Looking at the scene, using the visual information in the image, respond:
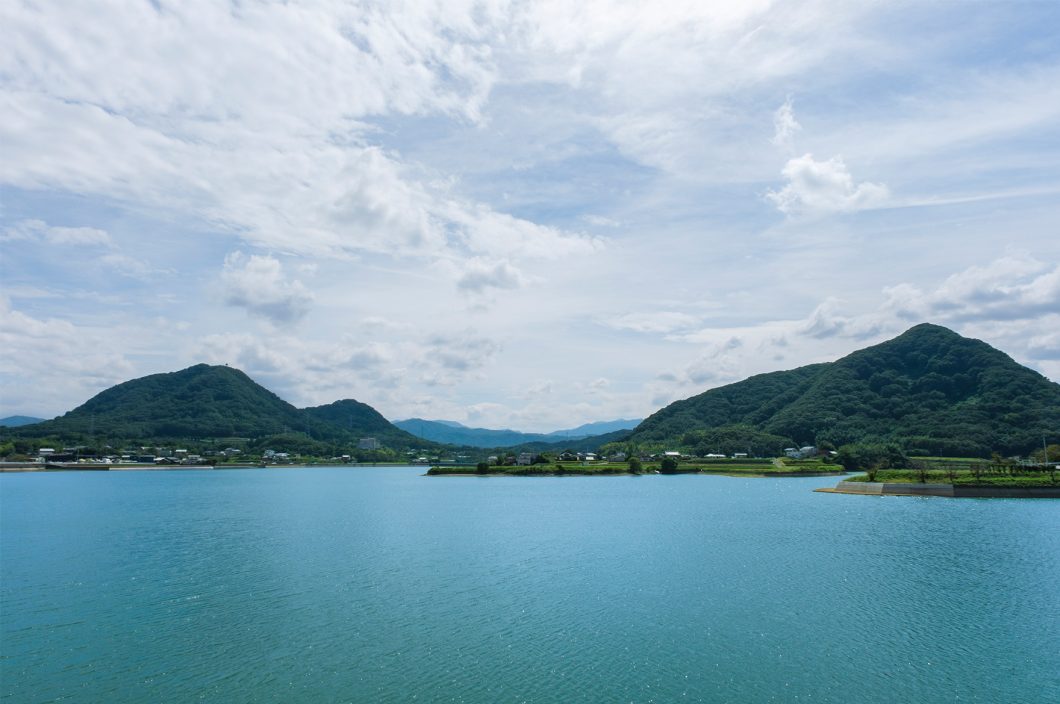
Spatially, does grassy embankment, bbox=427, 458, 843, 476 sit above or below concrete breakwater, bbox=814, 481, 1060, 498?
above

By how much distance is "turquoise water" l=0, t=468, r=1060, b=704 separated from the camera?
19219 mm

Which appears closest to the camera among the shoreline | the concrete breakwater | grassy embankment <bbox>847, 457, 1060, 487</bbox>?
the concrete breakwater

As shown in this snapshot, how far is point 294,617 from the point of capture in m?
25.9

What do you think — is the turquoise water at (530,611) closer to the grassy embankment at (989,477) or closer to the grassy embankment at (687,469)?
the grassy embankment at (989,477)

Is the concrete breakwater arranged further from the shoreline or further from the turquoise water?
the shoreline

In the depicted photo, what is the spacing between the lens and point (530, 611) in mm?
27172

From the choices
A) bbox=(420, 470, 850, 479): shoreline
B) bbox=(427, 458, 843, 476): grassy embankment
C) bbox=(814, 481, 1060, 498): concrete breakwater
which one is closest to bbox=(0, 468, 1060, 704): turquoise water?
bbox=(814, 481, 1060, 498): concrete breakwater

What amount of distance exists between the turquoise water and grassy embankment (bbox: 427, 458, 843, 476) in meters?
81.3

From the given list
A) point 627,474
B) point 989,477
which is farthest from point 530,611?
point 627,474

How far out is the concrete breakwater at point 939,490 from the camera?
7781 centimetres

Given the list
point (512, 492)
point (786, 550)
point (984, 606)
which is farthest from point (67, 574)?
point (512, 492)

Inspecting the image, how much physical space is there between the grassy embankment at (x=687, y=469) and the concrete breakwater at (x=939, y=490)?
140 feet

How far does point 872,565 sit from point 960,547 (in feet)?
36.5

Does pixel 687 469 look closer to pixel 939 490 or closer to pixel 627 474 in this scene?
pixel 627 474
